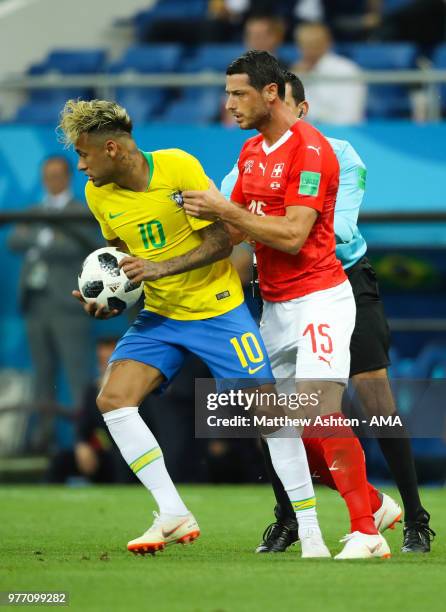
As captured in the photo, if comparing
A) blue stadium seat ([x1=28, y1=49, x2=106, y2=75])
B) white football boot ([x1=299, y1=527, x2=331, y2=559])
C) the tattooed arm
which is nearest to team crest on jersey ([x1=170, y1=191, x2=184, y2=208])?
the tattooed arm

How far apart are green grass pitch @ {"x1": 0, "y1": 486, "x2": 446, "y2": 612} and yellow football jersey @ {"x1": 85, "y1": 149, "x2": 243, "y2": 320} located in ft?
4.06

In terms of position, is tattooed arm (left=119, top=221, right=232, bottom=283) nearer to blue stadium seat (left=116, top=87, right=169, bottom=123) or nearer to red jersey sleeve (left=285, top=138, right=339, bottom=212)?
red jersey sleeve (left=285, top=138, right=339, bottom=212)

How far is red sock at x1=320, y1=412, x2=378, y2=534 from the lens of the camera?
249 inches

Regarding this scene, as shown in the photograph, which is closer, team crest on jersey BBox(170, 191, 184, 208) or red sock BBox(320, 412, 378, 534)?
red sock BBox(320, 412, 378, 534)


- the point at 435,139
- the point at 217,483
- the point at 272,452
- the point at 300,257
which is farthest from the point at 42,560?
the point at 435,139

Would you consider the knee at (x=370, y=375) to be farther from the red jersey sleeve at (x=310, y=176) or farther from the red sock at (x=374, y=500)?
the red jersey sleeve at (x=310, y=176)

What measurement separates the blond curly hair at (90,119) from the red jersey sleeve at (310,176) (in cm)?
92

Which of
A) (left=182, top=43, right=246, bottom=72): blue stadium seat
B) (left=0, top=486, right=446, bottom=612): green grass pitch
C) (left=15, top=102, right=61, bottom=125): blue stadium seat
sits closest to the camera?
(left=0, top=486, right=446, bottom=612): green grass pitch

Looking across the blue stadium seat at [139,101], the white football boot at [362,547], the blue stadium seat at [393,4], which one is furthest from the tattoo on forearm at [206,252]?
the blue stadium seat at [393,4]

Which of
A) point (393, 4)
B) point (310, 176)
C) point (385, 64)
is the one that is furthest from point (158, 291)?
point (393, 4)

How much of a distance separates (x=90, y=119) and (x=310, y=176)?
1.12 metres

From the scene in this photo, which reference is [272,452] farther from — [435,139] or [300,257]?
[435,139]

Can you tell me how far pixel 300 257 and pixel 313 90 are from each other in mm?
6318

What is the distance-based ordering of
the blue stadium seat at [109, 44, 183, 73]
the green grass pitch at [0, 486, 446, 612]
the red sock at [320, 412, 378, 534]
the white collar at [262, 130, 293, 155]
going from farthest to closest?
the blue stadium seat at [109, 44, 183, 73] < the white collar at [262, 130, 293, 155] < the red sock at [320, 412, 378, 534] < the green grass pitch at [0, 486, 446, 612]
